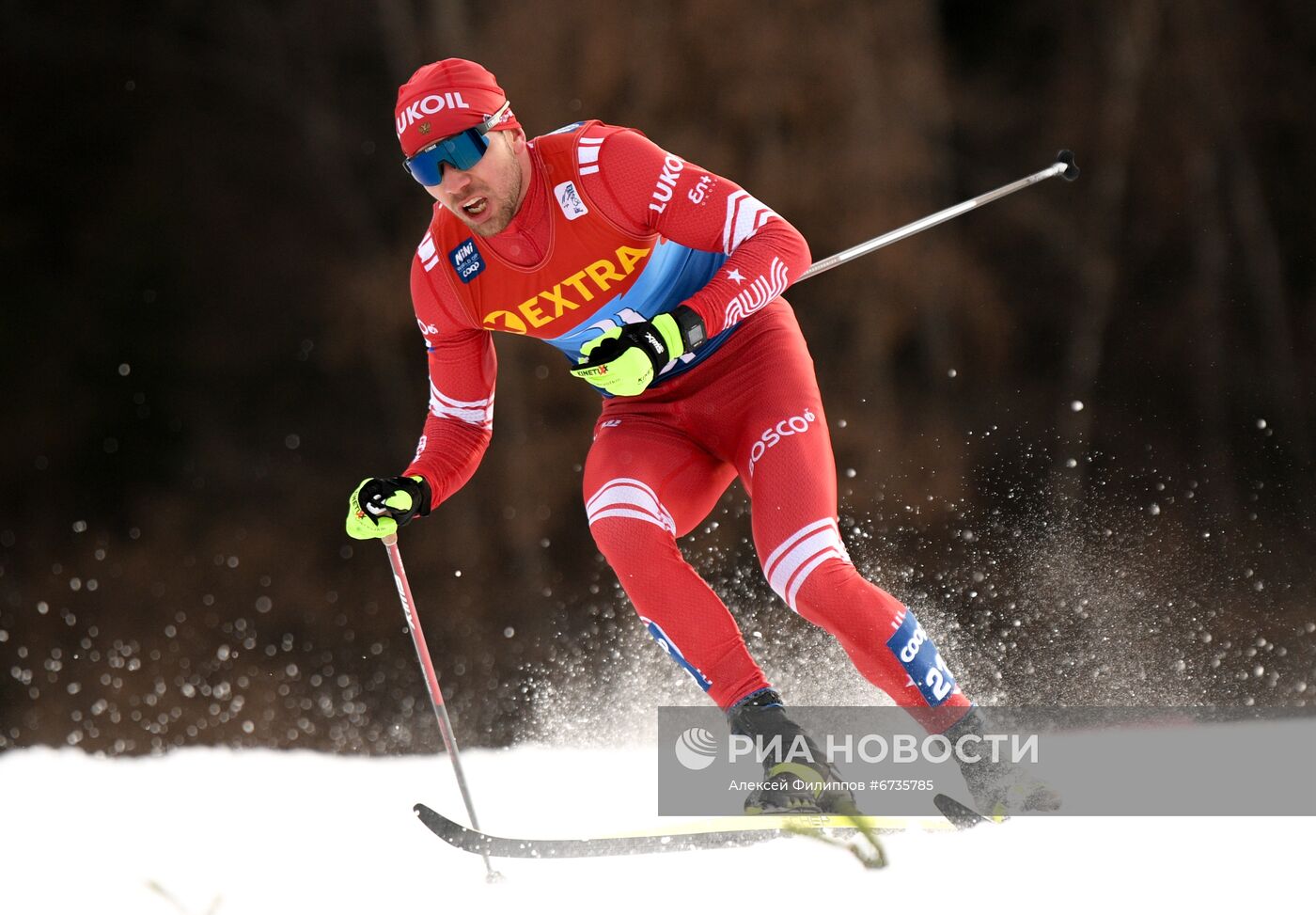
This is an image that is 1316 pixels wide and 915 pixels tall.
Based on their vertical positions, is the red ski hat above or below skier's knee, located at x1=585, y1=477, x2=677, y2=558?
above

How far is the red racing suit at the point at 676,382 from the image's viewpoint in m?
2.28

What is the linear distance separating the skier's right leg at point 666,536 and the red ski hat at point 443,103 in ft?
2.28

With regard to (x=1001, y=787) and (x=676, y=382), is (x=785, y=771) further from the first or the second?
(x=676, y=382)

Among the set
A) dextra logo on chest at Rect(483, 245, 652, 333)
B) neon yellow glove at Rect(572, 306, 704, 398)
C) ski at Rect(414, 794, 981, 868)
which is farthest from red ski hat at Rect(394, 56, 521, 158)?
ski at Rect(414, 794, 981, 868)

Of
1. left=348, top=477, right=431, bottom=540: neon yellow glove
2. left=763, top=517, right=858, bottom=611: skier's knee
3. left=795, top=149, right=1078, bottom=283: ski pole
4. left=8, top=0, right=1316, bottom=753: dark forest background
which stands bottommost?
left=763, top=517, right=858, bottom=611: skier's knee

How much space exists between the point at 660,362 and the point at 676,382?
17.1 inches

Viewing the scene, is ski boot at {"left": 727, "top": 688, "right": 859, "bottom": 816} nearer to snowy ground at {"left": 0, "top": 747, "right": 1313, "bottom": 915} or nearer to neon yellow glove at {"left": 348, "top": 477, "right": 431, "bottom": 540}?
snowy ground at {"left": 0, "top": 747, "right": 1313, "bottom": 915}

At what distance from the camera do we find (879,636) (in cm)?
218

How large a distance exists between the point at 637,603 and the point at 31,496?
188 inches

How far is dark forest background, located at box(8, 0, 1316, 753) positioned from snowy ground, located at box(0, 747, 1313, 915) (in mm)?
1887

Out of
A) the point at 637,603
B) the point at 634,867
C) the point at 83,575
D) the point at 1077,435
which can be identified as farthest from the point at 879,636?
the point at 83,575

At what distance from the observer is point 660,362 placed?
7.19 feet

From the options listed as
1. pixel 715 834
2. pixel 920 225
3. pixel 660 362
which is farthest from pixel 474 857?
pixel 920 225

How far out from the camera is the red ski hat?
7.70ft
